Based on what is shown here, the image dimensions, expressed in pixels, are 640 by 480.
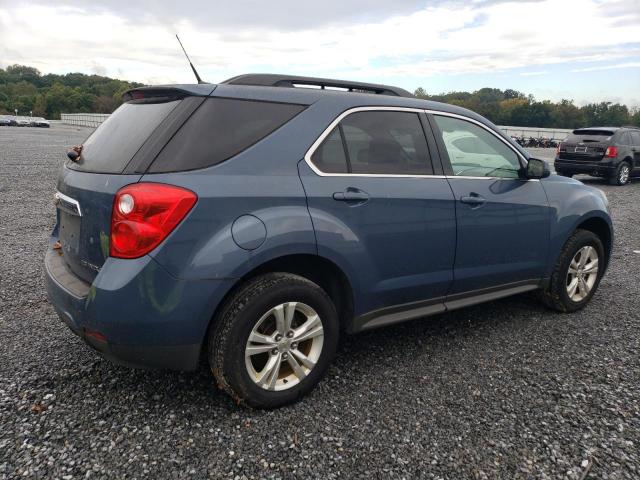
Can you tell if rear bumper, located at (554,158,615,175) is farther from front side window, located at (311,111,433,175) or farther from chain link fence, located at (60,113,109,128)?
chain link fence, located at (60,113,109,128)

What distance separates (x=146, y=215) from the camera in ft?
7.89

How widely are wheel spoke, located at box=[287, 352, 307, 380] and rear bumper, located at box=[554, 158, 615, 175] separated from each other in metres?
13.8

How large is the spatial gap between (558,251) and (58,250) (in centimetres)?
367

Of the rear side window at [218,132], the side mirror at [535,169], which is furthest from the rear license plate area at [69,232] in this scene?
the side mirror at [535,169]

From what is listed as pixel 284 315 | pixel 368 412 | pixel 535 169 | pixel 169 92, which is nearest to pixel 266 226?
pixel 284 315

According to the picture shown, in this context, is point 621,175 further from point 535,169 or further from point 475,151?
point 475,151

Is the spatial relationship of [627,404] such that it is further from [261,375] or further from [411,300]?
[261,375]

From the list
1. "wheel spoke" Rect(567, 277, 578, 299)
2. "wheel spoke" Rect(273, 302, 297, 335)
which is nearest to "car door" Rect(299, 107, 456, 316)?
"wheel spoke" Rect(273, 302, 297, 335)

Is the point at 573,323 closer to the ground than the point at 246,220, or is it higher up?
closer to the ground

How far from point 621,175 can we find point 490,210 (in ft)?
43.7

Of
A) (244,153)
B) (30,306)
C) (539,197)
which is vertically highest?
(244,153)

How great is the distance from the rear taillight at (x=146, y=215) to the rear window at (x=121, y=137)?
10.3 inches

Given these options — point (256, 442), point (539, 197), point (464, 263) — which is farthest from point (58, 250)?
point (539, 197)

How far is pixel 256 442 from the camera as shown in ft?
8.33
